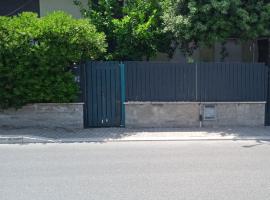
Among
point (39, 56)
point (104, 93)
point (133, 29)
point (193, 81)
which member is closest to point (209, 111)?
point (193, 81)

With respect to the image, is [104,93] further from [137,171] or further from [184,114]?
[137,171]

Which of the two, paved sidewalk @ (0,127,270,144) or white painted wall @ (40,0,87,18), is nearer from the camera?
paved sidewalk @ (0,127,270,144)

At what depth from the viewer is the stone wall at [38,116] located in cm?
1072

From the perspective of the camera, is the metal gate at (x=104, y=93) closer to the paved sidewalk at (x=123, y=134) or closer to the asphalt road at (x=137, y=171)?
the paved sidewalk at (x=123, y=134)

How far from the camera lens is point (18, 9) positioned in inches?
611

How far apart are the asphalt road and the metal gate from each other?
1.88m

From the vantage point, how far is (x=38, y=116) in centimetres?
1073

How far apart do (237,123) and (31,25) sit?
6895 mm

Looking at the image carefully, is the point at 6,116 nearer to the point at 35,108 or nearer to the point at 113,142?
the point at 35,108

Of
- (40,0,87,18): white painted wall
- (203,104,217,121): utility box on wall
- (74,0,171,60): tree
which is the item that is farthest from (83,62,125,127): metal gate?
(40,0,87,18): white painted wall

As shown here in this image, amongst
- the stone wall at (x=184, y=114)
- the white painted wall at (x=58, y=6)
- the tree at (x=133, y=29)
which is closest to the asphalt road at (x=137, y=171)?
the stone wall at (x=184, y=114)

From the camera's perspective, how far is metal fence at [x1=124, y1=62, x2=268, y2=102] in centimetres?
1110

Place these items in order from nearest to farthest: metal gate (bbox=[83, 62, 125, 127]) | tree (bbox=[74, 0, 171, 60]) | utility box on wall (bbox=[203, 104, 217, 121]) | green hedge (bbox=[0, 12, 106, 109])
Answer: green hedge (bbox=[0, 12, 106, 109]) → metal gate (bbox=[83, 62, 125, 127]) → utility box on wall (bbox=[203, 104, 217, 121]) → tree (bbox=[74, 0, 171, 60])

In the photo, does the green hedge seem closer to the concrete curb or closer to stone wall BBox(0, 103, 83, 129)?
stone wall BBox(0, 103, 83, 129)
